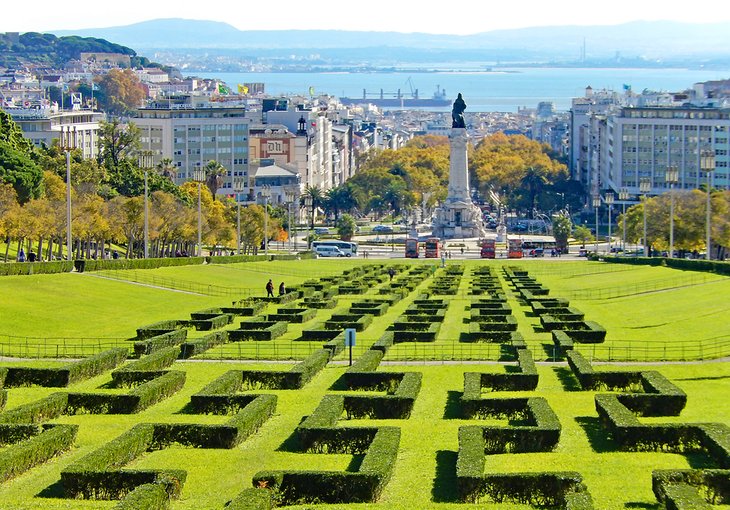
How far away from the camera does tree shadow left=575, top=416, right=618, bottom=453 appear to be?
36781mm

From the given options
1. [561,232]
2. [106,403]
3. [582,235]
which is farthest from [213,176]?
[106,403]

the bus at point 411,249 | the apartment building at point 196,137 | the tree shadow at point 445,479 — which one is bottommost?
the tree shadow at point 445,479

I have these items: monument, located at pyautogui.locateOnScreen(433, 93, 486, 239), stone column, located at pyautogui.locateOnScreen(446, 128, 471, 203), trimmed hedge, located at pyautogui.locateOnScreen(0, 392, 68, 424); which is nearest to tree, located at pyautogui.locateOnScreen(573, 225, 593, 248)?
monument, located at pyautogui.locateOnScreen(433, 93, 486, 239)

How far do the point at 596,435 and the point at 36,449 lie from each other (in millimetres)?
15214

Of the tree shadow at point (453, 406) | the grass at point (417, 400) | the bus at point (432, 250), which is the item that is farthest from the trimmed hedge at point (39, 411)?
the bus at point (432, 250)

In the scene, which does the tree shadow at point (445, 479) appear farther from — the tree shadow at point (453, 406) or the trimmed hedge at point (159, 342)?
the trimmed hedge at point (159, 342)

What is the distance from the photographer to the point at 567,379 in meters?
48.9

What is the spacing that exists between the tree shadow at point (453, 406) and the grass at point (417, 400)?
7cm

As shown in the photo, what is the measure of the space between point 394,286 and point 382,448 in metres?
54.8

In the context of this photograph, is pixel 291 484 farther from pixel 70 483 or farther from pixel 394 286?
pixel 394 286

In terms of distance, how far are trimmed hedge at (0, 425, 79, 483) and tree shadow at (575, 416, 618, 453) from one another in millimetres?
13943

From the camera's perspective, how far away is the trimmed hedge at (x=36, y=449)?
33000mm

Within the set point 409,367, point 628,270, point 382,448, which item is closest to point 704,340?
point 409,367

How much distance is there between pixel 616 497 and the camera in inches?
1233
